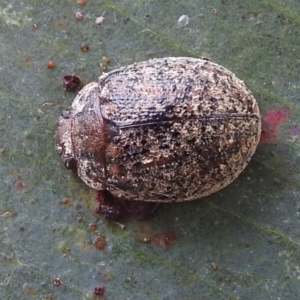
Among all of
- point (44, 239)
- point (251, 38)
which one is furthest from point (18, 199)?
point (251, 38)

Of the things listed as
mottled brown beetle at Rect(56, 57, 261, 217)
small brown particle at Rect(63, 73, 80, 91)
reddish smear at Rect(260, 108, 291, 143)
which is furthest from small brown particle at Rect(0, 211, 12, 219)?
reddish smear at Rect(260, 108, 291, 143)

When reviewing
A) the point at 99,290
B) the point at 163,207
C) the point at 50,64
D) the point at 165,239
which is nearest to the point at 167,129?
the point at 163,207

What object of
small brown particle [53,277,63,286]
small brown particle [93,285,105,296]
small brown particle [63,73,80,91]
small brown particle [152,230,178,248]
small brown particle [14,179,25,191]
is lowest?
small brown particle [53,277,63,286]

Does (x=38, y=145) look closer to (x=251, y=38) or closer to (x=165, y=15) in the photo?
(x=165, y=15)

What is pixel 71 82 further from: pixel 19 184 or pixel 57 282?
pixel 57 282

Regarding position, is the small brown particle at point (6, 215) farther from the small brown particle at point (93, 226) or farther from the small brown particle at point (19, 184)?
the small brown particle at point (93, 226)

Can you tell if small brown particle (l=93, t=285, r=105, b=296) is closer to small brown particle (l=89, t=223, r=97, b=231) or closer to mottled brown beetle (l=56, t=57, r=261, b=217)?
small brown particle (l=89, t=223, r=97, b=231)
